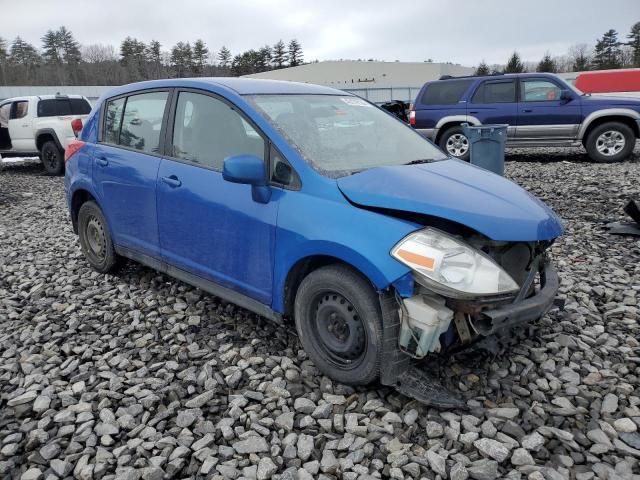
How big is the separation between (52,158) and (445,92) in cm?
957

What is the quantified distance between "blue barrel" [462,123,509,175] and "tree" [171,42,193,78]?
71095 millimetres

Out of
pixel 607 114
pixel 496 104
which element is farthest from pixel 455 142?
pixel 607 114

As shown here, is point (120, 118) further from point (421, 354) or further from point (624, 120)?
point (624, 120)

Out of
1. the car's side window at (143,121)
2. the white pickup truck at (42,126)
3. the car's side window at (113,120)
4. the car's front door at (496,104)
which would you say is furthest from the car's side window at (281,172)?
the white pickup truck at (42,126)

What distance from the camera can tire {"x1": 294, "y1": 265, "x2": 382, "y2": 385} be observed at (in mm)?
2734

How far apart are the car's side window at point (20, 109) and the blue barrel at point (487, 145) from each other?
35.0ft

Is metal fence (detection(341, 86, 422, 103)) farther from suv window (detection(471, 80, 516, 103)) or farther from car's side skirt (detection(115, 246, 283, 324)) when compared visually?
car's side skirt (detection(115, 246, 283, 324))

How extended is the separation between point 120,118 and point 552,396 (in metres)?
3.99

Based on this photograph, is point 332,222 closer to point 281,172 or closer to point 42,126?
point 281,172

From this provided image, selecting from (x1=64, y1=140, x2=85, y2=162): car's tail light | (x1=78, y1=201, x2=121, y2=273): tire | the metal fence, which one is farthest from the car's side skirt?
the metal fence

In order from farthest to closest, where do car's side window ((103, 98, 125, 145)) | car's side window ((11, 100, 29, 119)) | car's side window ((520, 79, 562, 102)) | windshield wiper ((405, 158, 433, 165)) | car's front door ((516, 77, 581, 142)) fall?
1. car's side window ((11, 100, 29, 119))
2. car's side window ((520, 79, 562, 102))
3. car's front door ((516, 77, 581, 142))
4. car's side window ((103, 98, 125, 145))
5. windshield wiper ((405, 158, 433, 165))

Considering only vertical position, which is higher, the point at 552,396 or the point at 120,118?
the point at 120,118

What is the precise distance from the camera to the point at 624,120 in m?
10.6

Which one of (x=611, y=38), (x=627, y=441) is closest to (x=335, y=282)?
(x=627, y=441)
